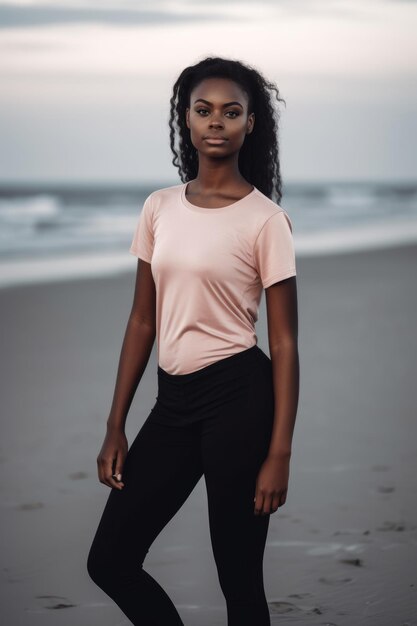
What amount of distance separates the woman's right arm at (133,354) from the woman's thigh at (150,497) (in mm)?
122

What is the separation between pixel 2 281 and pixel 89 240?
6.93m

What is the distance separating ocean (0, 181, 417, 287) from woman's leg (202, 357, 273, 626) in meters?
9.14

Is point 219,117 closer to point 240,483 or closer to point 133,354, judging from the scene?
point 133,354

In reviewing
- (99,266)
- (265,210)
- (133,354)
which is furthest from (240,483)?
(99,266)

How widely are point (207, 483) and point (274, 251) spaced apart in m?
0.65

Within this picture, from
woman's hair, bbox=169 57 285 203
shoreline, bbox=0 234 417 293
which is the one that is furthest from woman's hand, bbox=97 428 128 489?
shoreline, bbox=0 234 417 293

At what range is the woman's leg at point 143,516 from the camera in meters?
2.86

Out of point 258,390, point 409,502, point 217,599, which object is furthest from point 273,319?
point 409,502

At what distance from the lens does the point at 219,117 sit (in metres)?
2.88

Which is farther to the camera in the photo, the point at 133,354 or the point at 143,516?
the point at 133,354

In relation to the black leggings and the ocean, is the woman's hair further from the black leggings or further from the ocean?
the ocean

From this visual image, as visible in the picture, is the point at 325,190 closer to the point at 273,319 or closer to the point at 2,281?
the point at 2,281

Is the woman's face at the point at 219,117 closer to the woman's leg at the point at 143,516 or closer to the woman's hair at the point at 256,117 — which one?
the woman's hair at the point at 256,117

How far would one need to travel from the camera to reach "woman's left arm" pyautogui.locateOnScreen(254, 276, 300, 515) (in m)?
2.76
